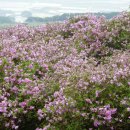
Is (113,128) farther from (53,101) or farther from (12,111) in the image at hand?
(12,111)

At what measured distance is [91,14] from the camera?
22.5 meters

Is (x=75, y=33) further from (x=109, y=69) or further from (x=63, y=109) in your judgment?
(x=63, y=109)

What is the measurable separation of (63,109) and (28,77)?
9.15ft

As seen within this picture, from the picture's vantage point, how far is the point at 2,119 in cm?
1120

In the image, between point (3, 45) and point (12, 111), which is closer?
point (12, 111)

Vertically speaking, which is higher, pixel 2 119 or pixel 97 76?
pixel 97 76

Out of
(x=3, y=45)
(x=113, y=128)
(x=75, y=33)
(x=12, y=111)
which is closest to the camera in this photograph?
(x=113, y=128)

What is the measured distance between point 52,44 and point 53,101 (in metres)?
6.67

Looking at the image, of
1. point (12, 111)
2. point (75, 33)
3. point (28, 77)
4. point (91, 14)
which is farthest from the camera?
point (91, 14)

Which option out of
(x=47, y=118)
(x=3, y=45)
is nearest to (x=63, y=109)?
(x=47, y=118)

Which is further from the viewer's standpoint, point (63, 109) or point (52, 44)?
point (52, 44)

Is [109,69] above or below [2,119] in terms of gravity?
above

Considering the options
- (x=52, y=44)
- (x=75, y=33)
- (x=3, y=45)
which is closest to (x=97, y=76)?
(x=3, y=45)

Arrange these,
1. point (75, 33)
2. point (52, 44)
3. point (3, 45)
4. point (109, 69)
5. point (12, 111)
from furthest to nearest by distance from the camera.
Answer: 1. point (75, 33)
2. point (52, 44)
3. point (3, 45)
4. point (109, 69)
5. point (12, 111)
